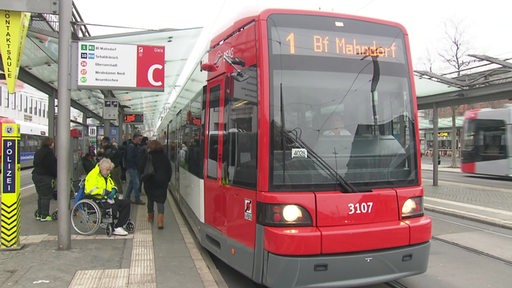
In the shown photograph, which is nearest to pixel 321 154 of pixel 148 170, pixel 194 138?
pixel 194 138

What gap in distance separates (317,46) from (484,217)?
288 inches

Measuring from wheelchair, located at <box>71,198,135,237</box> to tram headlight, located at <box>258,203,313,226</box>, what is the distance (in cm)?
394

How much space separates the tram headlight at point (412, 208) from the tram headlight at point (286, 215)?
3.70 feet

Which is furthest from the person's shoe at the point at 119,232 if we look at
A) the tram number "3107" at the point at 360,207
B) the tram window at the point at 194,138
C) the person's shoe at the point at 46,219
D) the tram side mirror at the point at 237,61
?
the tram number "3107" at the point at 360,207

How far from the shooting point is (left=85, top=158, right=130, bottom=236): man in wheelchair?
287 inches

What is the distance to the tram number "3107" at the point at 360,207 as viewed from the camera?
4.23 metres

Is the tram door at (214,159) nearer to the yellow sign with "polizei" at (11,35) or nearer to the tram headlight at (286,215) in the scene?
the tram headlight at (286,215)

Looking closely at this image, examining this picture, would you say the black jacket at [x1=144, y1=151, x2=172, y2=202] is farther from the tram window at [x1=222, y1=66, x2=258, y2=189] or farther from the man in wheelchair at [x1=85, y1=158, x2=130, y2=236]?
the tram window at [x1=222, y1=66, x2=258, y2=189]

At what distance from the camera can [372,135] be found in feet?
15.0

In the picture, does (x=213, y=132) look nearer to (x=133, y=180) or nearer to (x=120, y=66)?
(x=120, y=66)

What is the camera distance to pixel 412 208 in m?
4.62

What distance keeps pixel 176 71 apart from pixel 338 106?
1109 centimetres

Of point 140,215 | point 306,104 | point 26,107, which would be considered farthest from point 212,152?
point 26,107

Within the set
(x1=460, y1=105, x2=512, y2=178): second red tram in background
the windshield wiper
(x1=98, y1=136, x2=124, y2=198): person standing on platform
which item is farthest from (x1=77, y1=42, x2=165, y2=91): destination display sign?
(x1=460, y1=105, x2=512, y2=178): second red tram in background
